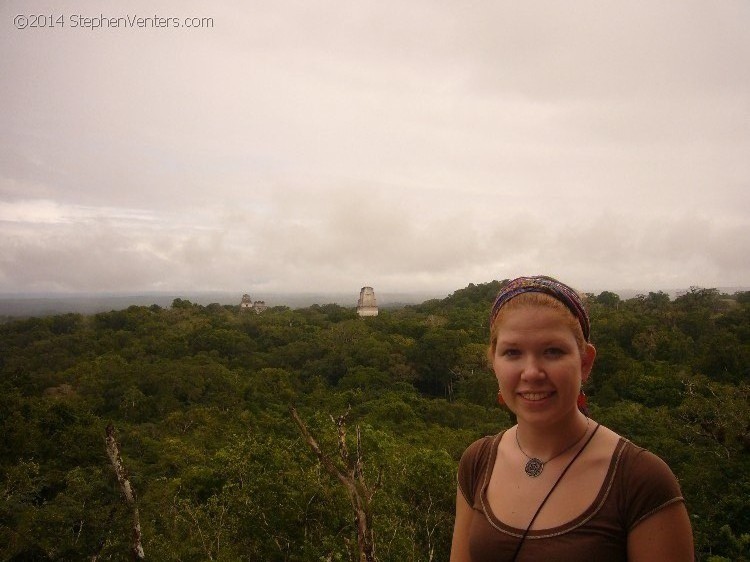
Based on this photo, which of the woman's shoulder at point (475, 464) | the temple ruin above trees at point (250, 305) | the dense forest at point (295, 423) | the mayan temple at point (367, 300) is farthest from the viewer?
the temple ruin above trees at point (250, 305)

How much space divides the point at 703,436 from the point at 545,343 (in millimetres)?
16372

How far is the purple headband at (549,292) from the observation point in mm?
1594

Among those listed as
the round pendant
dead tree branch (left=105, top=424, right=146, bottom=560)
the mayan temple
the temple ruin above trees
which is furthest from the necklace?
the temple ruin above trees

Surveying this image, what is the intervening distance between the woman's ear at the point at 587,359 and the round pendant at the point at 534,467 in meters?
0.31

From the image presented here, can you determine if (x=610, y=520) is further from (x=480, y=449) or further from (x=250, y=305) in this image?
(x=250, y=305)

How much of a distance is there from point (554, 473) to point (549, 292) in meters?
0.57

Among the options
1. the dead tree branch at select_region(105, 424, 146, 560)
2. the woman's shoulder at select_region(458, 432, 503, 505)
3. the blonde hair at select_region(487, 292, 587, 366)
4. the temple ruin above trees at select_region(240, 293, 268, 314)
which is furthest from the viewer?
the temple ruin above trees at select_region(240, 293, 268, 314)

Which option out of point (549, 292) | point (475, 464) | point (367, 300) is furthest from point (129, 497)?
point (367, 300)

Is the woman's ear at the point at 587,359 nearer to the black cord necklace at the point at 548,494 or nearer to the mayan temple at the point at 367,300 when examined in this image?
the black cord necklace at the point at 548,494

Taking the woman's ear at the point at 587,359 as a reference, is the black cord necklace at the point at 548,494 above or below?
below

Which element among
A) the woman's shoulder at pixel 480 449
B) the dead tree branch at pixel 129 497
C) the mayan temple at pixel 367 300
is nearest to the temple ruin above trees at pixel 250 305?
the mayan temple at pixel 367 300

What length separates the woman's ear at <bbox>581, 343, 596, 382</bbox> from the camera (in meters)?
1.60

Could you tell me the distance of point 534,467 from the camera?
1581mm

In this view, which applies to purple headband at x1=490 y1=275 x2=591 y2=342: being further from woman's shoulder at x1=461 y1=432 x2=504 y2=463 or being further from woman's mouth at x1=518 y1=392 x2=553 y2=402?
woman's shoulder at x1=461 y1=432 x2=504 y2=463
